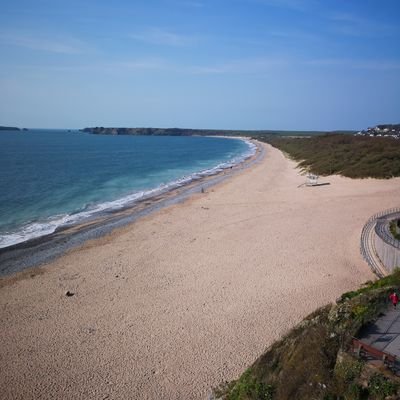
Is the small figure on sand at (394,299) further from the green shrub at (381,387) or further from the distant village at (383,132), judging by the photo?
the distant village at (383,132)

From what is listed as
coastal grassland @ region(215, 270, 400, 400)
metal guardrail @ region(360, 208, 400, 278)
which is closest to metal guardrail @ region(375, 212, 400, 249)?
metal guardrail @ region(360, 208, 400, 278)

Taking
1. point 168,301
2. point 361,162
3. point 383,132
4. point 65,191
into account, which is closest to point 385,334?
point 168,301

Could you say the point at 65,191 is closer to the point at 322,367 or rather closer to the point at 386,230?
the point at 386,230

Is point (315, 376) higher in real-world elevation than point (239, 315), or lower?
higher

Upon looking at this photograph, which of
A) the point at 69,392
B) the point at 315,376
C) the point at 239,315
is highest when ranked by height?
the point at 315,376

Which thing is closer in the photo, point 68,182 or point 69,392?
point 69,392

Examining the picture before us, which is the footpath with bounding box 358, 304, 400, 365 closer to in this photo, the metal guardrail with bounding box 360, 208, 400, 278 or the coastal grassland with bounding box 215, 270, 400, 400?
the coastal grassland with bounding box 215, 270, 400, 400

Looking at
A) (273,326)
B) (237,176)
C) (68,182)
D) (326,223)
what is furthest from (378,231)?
(68,182)

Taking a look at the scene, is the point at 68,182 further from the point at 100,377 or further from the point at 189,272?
the point at 100,377
